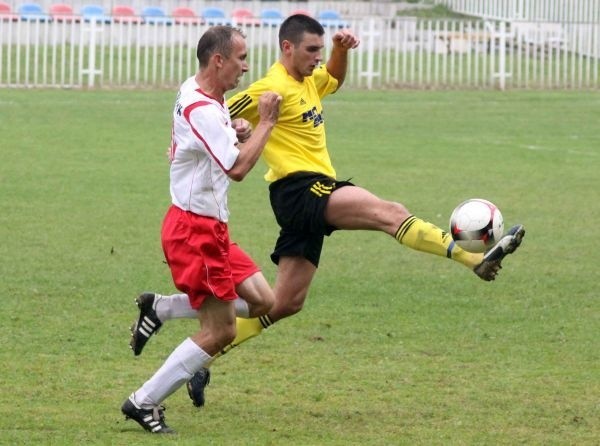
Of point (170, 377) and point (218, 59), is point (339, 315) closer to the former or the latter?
point (170, 377)

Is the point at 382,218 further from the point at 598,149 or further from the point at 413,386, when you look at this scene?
the point at 598,149

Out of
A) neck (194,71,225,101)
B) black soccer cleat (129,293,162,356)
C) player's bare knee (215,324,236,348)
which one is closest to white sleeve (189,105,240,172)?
neck (194,71,225,101)

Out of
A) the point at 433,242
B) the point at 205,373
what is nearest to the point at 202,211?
the point at 205,373

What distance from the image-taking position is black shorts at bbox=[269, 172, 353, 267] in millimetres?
7984

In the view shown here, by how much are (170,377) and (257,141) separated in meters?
1.23

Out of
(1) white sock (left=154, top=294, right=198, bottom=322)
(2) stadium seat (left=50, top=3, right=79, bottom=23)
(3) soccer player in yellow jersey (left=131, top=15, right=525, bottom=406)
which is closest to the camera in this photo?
(1) white sock (left=154, top=294, right=198, bottom=322)

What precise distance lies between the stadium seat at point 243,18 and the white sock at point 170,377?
2344 cm

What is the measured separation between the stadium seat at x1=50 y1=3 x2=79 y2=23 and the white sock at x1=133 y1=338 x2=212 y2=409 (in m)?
22.0

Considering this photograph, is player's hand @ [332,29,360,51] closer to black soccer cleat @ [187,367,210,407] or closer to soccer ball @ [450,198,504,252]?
soccer ball @ [450,198,504,252]

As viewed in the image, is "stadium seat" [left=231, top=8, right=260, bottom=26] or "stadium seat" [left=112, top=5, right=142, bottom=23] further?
"stadium seat" [left=231, top=8, right=260, bottom=26]

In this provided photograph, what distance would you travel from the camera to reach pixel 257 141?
265 inches

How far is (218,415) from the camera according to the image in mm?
7406

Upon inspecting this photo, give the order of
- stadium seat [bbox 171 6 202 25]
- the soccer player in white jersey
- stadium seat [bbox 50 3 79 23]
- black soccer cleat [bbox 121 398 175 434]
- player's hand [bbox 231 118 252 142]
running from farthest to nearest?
stadium seat [bbox 171 6 202 25], stadium seat [bbox 50 3 79 23], player's hand [bbox 231 118 252 142], black soccer cleat [bbox 121 398 175 434], the soccer player in white jersey

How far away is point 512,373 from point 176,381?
7.65ft
